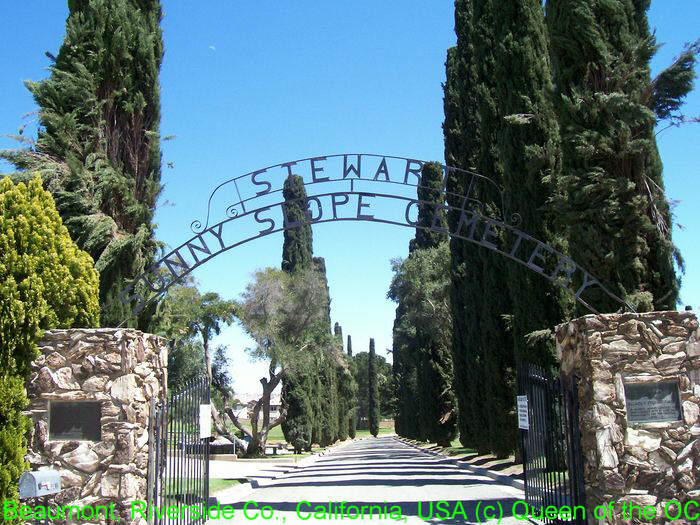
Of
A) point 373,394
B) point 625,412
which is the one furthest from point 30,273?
point 373,394

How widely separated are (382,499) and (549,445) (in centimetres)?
564

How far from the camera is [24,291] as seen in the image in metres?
8.07

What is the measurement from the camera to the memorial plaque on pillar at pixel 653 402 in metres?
8.07

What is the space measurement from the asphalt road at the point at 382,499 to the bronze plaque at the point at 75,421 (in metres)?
3.82

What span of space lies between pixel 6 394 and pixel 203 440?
2.77 meters

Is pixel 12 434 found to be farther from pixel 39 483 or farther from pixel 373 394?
pixel 373 394

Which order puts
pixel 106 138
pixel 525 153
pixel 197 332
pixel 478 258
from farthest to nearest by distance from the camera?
pixel 197 332, pixel 478 258, pixel 525 153, pixel 106 138

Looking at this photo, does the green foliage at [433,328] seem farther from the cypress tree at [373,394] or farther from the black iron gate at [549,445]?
the cypress tree at [373,394]

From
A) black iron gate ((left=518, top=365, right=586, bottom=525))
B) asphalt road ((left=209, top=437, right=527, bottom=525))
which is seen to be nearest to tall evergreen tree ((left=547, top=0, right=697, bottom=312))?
black iron gate ((left=518, top=365, right=586, bottom=525))

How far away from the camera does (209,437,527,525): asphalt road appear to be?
1145 cm

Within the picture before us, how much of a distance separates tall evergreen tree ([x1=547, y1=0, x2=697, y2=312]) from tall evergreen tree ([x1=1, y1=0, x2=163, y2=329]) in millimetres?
6751

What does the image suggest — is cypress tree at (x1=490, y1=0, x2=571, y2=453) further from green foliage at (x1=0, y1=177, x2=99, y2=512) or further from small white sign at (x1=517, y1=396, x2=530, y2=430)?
green foliage at (x1=0, y1=177, x2=99, y2=512)

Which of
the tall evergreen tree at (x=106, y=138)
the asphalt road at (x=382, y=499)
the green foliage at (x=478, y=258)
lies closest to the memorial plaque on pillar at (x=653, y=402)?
the asphalt road at (x=382, y=499)

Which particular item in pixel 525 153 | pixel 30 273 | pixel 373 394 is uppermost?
pixel 525 153
